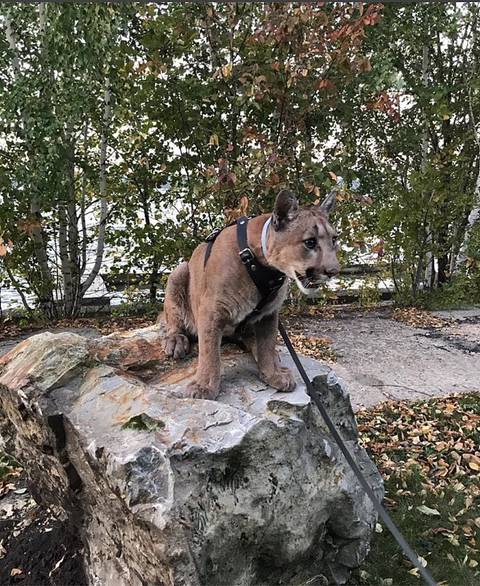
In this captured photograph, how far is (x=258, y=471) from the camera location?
2717mm

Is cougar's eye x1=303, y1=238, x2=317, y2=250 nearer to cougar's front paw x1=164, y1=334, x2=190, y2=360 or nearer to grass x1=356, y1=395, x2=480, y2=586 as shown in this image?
cougar's front paw x1=164, y1=334, x2=190, y2=360

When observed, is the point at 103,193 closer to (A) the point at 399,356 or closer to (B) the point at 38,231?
(B) the point at 38,231

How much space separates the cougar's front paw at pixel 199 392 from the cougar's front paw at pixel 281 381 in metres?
0.35

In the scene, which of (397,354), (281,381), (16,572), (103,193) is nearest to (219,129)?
(103,193)

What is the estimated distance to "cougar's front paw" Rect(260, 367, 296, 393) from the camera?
3.12 m

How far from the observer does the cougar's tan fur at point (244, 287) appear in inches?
105

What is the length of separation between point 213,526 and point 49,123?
224 inches

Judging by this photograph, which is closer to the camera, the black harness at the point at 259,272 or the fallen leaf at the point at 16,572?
the black harness at the point at 259,272

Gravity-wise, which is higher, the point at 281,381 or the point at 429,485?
the point at 281,381

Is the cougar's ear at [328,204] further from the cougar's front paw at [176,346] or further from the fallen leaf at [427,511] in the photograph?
the fallen leaf at [427,511]

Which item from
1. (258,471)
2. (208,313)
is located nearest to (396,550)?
(258,471)

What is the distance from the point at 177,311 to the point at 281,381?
0.86 m

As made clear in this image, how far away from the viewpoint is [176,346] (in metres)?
3.49

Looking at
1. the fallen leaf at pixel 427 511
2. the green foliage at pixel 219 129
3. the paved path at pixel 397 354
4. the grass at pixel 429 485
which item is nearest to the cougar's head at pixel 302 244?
the grass at pixel 429 485
